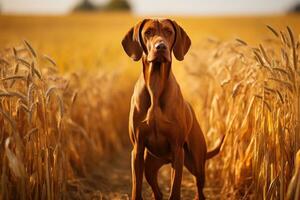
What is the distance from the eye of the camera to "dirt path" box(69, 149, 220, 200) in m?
6.31

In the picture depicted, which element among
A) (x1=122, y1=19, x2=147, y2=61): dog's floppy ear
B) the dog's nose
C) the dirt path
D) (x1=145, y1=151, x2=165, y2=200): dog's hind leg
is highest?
(x1=122, y1=19, x2=147, y2=61): dog's floppy ear

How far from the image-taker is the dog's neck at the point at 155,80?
15.4 feet

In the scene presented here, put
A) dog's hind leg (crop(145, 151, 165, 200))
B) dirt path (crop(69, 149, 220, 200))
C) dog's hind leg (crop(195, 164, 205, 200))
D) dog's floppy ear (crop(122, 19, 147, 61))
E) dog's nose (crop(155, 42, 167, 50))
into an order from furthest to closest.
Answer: dirt path (crop(69, 149, 220, 200)), dog's hind leg (crop(195, 164, 205, 200)), dog's hind leg (crop(145, 151, 165, 200)), dog's floppy ear (crop(122, 19, 147, 61)), dog's nose (crop(155, 42, 167, 50))

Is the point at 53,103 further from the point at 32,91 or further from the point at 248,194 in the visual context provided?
the point at 248,194

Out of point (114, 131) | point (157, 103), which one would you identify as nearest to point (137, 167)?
point (157, 103)

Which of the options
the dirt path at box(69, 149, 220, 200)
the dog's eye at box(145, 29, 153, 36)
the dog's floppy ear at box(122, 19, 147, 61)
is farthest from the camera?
the dirt path at box(69, 149, 220, 200)

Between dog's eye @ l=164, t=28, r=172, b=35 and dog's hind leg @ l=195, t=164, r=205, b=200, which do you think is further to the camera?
dog's hind leg @ l=195, t=164, r=205, b=200

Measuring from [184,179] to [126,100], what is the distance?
3.55m

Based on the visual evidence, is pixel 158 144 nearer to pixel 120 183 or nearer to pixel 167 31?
pixel 167 31

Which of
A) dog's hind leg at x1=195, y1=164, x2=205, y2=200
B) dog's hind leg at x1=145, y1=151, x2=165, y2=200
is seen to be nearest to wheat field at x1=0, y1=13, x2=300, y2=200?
dog's hind leg at x1=195, y1=164, x2=205, y2=200

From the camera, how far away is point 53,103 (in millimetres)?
6164

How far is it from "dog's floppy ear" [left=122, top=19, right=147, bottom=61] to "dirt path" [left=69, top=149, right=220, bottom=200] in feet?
5.55

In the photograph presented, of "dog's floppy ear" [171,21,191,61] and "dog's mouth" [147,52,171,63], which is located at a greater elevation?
"dog's floppy ear" [171,21,191,61]

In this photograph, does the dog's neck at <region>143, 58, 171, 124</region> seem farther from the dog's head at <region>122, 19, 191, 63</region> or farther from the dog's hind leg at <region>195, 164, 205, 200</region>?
the dog's hind leg at <region>195, 164, 205, 200</region>
